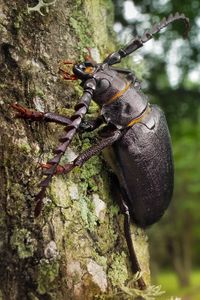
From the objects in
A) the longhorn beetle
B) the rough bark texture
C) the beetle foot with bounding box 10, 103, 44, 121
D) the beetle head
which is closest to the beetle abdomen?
the longhorn beetle

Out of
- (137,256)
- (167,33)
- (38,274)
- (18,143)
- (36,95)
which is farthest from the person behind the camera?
(167,33)

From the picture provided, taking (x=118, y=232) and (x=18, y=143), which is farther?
(x=118, y=232)

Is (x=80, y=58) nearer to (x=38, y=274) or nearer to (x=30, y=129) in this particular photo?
(x=30, y=129)

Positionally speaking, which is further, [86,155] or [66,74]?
[66,74]

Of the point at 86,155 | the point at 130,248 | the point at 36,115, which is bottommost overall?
the point at 130,248

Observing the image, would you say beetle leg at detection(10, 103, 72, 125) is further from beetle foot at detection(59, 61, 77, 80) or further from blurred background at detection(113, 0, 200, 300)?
blurred background at detection(113, 0, 200, 300)

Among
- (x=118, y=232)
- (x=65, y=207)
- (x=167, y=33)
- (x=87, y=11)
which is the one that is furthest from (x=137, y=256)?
(x=167, y=33)

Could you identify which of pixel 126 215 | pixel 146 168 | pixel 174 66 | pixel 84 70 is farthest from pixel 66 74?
pixel 174 66

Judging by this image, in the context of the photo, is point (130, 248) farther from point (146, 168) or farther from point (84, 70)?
point (84, 70)
